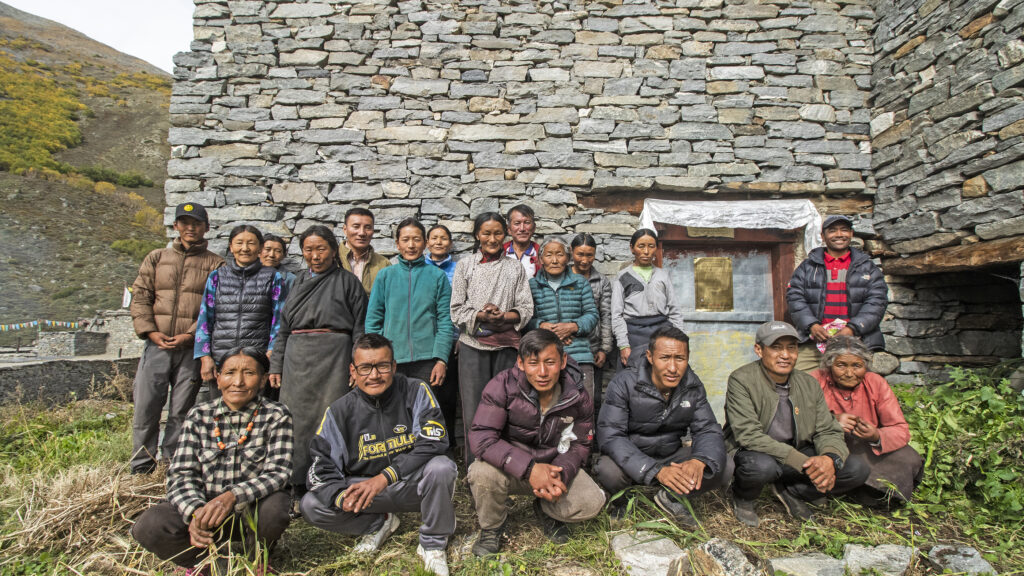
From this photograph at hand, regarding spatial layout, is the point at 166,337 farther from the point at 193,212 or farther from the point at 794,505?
the point at 794,505

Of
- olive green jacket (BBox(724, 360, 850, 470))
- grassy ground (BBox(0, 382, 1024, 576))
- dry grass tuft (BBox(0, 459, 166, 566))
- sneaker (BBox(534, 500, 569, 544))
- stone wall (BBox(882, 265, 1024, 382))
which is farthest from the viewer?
stone wall (BBox(882, 265, 1024, 382))

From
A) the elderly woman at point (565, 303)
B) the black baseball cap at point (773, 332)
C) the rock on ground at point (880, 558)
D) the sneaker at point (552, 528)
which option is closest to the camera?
the rock on ground at point (880, 558)

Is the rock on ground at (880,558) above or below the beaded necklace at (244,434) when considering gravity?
below

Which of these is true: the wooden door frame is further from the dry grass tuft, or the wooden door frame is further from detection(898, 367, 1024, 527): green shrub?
the dry grass tuft

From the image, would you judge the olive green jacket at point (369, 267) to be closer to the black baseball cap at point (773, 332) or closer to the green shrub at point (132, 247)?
the black baseball cap at point (773, 332)

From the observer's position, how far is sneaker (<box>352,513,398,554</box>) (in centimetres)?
243

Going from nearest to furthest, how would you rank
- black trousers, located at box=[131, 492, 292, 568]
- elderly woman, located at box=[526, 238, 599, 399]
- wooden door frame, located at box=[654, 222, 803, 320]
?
black trousers, located at box=[131, 492, 292, 568] < elderly woman, located at box=[526, 238, 599, 399] < wooden door frame, located at box=[654, 222, 803, 320]

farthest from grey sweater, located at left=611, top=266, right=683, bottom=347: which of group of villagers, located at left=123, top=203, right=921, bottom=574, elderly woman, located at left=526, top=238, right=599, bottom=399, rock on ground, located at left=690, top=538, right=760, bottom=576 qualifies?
rock on ground, located at left=690, top=538, right=760, bottom=576

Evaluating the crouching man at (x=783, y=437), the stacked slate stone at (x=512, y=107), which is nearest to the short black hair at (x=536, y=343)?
the crouching man at (x=783, y=437)

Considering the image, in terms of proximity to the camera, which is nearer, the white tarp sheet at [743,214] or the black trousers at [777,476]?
the black trousers at [777,476]

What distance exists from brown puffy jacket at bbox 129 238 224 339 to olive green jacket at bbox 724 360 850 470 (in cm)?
363

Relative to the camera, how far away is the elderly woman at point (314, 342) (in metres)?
3.10

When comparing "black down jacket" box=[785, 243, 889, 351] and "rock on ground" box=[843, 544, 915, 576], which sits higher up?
"black down jacket" box=[785, 243, 889, 351]

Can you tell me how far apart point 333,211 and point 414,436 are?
2.58 m
